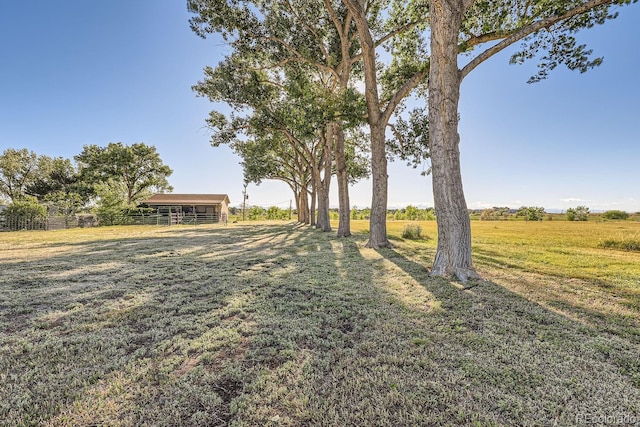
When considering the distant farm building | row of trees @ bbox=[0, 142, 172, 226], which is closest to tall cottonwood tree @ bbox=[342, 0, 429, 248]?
the distant farm building

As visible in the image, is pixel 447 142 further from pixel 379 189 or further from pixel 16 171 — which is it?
pixel 16 171

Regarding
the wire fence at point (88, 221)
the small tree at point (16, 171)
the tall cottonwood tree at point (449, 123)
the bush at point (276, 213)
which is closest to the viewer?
the tall cottonwood tree at point (449, 123)

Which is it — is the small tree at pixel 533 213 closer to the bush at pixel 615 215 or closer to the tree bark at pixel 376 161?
the bush at pixel 615 215

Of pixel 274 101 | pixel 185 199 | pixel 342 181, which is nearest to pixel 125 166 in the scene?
pixel 185 199

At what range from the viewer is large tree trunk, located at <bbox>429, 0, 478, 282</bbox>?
4.52 metres

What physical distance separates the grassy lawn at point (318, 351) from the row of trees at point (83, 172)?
31.6 metres

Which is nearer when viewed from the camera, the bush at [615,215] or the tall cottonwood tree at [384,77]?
the tall cottonwood tree at [384,77]

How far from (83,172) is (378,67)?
37123mm

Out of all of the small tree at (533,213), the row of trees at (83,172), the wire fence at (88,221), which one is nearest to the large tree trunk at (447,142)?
the small tree at (533,213)

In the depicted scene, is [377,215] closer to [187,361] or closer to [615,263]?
[615,263]

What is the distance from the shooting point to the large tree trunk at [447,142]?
4516 mm

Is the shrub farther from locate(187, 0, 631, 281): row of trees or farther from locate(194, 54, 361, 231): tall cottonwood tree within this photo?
locate(194, 54, 361, 231): tall cottonwood tree

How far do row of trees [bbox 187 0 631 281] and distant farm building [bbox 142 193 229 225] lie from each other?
788 inches

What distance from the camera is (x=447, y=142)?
465 centimetres
